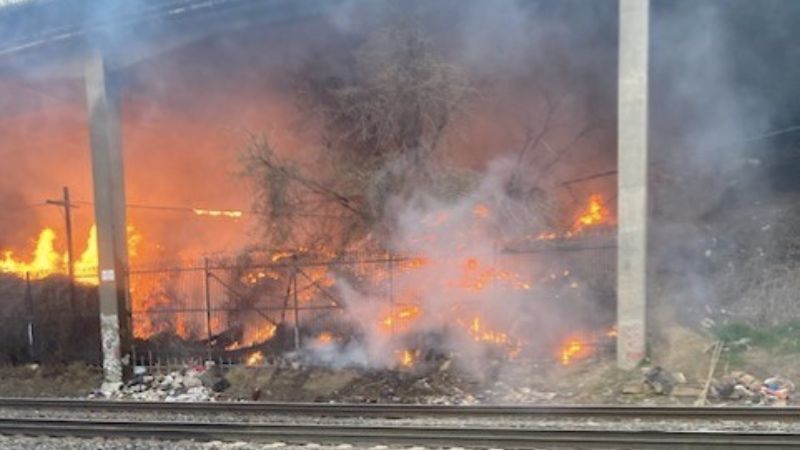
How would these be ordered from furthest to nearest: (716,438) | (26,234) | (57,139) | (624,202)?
1. (26,234)
2. (57,139)
3. (624,202)
4. (716,438)

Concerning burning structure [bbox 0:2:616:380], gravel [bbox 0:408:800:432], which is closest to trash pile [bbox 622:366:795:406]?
gravel [bbox 0:408:800:432]

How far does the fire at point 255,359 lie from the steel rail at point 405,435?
13.5ft

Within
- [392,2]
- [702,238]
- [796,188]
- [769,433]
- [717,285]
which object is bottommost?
[769,433]

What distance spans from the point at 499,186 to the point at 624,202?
301 centimetres

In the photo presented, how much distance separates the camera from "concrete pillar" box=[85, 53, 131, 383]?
13086 mm

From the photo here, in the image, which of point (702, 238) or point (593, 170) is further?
point (593, 170)

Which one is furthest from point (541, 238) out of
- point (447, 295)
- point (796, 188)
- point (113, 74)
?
point (113, 74)

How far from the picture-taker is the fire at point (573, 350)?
11469mm

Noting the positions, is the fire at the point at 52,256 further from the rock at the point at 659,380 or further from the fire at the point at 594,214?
the rock at the point at 659,380

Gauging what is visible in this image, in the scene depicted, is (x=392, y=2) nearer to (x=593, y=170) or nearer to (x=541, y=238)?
(x=541, y=238)

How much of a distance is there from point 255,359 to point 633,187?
7671mm

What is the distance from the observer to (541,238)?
1280 centimetres

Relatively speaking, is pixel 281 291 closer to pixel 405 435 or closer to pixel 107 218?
pixel 107 218

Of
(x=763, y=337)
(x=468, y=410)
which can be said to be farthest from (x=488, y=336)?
(x=763, y=337)
